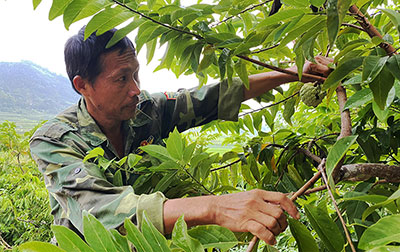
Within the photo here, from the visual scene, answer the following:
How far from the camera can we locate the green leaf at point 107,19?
20.9 inches

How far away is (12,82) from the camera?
18.2 feet

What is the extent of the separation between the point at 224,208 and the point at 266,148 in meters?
0.30

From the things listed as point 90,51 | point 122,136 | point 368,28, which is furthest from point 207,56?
point 122,136

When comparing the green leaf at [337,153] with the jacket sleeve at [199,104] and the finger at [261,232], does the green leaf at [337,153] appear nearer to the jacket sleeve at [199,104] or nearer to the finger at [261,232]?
the finger at [261,232]

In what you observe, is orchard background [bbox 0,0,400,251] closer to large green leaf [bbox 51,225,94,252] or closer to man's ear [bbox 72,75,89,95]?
large green leaf [bbox 51,225,94,252]

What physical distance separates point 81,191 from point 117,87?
41 cm

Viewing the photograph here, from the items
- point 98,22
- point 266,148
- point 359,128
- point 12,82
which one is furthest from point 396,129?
point 12,82

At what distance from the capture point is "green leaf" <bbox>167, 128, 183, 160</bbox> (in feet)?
1.97

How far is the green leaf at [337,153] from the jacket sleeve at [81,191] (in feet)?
1.04

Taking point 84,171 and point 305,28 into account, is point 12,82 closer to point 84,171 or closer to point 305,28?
point 84,171

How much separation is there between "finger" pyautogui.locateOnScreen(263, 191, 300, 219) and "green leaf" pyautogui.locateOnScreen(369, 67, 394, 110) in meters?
0.19

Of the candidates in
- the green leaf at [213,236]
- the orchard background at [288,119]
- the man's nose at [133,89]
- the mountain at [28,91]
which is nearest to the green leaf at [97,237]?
the orchard background at [288,119]

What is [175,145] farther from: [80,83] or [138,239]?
[80,83]

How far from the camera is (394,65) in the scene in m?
0.38
